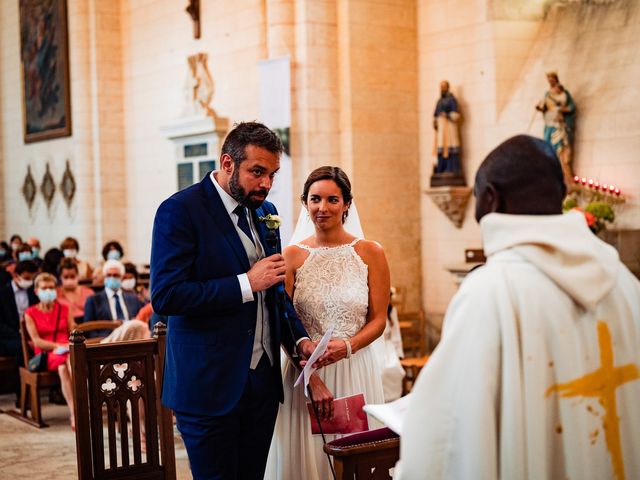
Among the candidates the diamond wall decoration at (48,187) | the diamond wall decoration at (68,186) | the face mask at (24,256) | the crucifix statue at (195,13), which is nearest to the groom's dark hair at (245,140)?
the face mask at (24,256)

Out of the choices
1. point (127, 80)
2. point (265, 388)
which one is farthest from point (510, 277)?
point (127, 80)

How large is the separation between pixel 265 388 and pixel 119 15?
13.2 meters

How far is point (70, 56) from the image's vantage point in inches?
618

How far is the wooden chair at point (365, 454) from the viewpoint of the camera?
106 inches

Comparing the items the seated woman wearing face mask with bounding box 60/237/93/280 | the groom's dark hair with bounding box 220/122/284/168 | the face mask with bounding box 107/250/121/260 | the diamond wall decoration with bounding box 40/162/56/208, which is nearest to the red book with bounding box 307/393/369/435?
the groom's dark hair with bounding box 220/122/284/168

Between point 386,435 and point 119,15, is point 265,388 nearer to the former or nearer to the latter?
point 386,435

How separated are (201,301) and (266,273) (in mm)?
245

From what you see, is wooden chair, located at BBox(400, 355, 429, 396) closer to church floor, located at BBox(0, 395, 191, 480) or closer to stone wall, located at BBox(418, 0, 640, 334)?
church floor, located at BBox(0, 395, 191, 480)

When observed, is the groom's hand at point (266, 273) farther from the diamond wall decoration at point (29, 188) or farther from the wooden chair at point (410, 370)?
the diamond wall decoration at point (29, 188)

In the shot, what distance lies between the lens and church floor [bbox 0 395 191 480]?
6200 mm

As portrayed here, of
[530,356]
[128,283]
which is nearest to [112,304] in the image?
[128,283]

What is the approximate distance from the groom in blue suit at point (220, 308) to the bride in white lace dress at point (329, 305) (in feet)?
1.63

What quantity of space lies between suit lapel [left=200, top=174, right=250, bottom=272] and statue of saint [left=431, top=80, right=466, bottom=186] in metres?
7.36

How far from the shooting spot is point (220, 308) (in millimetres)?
3125
